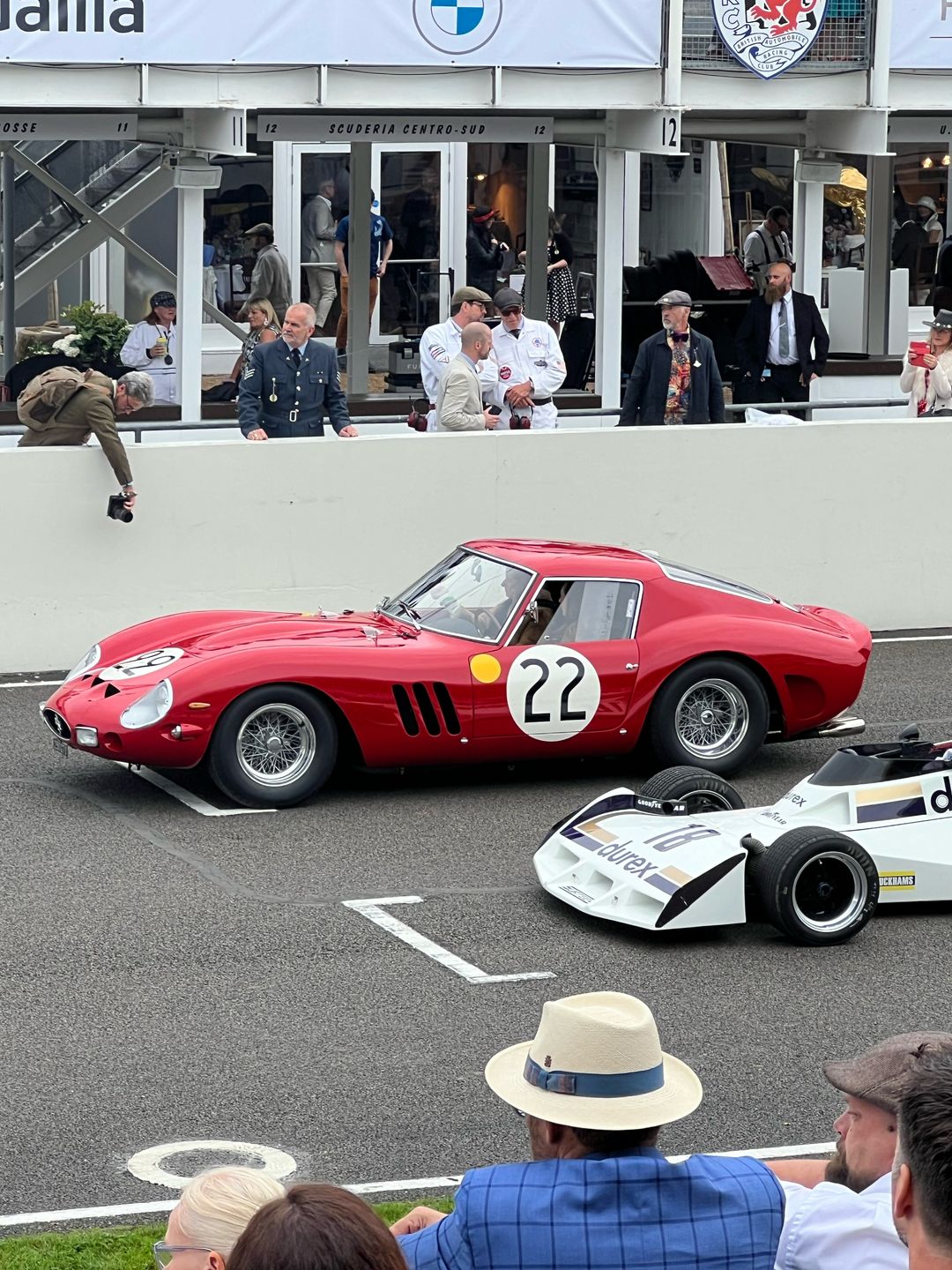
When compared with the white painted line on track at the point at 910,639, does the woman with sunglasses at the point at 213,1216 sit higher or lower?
higher

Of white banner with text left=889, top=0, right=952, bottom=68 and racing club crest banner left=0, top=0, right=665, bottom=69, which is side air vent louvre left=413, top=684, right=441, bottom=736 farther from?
white banner with text left=889, top=0, right=952, bottom=68

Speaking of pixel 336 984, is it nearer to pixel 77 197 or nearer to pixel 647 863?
pixel 647 863

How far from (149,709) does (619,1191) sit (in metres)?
6.48

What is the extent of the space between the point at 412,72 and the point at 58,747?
933 cm

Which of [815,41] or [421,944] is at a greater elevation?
[815,41]

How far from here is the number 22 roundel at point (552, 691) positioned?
10406 millimetres

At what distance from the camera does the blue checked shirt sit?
3711 millimetres

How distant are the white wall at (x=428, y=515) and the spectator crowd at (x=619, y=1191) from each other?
30.7 ft

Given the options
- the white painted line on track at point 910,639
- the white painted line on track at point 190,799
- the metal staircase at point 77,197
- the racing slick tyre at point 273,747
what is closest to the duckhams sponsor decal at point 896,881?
the racing slick tyre at point 273,747

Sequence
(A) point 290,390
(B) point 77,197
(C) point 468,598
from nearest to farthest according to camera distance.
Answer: (C) point 468,598 < (A) point 290,390 < (B) point 77,197

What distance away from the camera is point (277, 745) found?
10.2m

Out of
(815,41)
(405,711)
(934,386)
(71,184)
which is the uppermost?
(815,41)

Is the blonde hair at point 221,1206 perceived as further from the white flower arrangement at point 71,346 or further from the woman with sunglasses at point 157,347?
the white flower arrangement at point 71,346

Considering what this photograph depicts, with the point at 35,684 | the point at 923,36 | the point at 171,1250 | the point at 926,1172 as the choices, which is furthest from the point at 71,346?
the point at 926,1172
